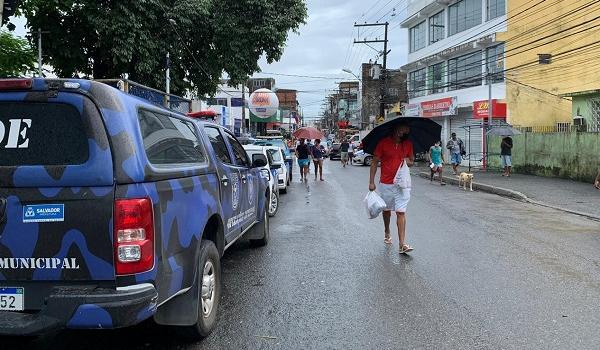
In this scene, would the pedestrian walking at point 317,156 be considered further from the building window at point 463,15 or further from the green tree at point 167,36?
the building window at point 463,15

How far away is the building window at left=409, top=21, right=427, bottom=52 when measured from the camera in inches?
1620

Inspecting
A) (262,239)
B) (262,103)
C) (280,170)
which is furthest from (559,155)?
(262,103)

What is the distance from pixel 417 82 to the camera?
138 ft

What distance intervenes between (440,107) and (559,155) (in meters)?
15.2

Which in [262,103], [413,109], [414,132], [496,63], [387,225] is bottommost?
[387,225]

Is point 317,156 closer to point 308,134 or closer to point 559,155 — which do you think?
point 308,134

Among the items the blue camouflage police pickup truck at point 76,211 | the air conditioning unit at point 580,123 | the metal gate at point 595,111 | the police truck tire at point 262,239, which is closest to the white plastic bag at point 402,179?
the police truck tire at point 262,239

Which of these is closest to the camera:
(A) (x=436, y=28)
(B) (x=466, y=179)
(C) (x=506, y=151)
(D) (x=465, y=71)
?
(B) (x=466, y=179)

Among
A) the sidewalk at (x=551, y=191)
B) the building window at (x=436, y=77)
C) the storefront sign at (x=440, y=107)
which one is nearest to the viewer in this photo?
the sidewalk at (x=551, y=191)

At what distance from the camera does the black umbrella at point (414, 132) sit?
25.5 feet

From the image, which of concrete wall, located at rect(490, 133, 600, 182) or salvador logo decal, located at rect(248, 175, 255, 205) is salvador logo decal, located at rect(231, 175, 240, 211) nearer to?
salvador logo decal, located at rect(248, 175, 255, 205)

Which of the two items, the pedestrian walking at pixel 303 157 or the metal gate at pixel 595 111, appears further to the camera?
the metal gate at pixel 595 111

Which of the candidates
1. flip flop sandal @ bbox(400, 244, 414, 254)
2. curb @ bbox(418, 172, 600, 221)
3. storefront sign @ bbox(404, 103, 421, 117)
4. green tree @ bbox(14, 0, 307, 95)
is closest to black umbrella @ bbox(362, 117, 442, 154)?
flip flop sandal @ bbox(400, 244, 414, 254)

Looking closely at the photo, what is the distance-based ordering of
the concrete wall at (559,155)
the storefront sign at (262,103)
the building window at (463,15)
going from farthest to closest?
1. the storefront sign at (262,103)
2. the building window at (463,15)
3. the concrete wall at (559,155)
